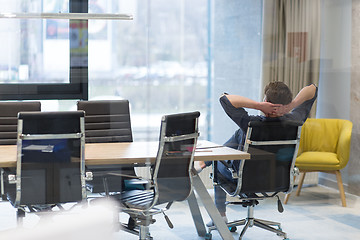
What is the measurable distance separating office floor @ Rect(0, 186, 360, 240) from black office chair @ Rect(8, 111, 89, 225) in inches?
18.1

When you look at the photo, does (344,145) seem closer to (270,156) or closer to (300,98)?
(300,98)

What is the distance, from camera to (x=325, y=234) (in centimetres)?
373

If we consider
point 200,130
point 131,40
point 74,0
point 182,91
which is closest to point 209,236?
point 200,130

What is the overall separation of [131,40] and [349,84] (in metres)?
1.61

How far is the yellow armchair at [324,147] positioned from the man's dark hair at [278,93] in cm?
22

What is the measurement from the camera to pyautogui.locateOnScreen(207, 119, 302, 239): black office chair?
351 cm

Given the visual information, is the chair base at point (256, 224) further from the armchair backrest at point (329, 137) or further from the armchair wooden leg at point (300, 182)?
the armchair backrest at point (329, 137)

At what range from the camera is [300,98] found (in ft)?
12.2

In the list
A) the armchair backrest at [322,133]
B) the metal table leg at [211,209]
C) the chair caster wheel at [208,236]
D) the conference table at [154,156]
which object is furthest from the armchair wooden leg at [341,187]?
the chair caster wheel at [208,236]

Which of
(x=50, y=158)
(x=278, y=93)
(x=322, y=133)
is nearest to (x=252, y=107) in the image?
(x=278, y=93)

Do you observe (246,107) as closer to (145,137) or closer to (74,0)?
(145,137)

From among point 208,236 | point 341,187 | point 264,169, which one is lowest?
point 208,236

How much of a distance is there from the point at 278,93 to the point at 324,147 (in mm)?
543

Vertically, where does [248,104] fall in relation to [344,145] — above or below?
above
